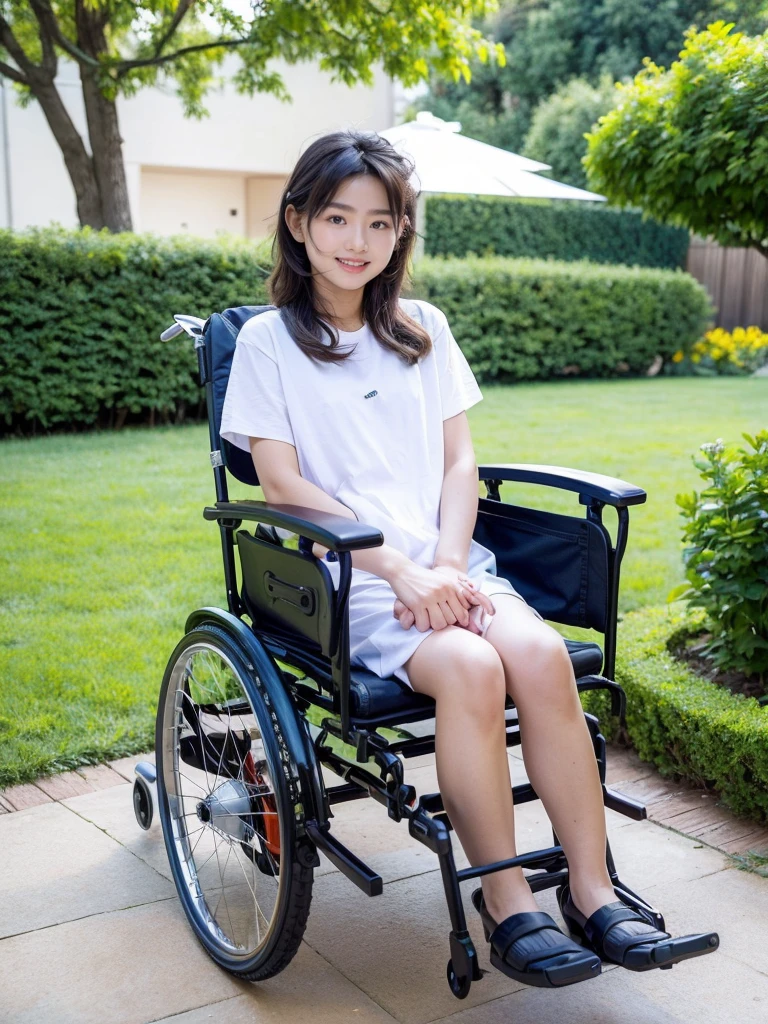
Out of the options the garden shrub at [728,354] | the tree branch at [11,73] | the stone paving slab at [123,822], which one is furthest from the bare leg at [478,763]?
the garden shrub at [728,354]

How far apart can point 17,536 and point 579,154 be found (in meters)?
12.8

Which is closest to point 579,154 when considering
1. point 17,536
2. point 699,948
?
point 17,536

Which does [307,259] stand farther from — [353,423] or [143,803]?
[143,803]

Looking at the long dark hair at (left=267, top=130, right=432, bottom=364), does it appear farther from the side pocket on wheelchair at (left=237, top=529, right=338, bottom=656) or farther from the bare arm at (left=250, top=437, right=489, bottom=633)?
the side pocket on wheelchair at (left=237, top=529, right=338, bottom=656)

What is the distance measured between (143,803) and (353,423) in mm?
950

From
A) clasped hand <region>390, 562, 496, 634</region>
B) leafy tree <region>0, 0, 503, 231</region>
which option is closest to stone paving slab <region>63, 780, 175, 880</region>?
clasped hand <region>390, 562, 496, 634</region>

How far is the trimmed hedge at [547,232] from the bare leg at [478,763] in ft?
33.2

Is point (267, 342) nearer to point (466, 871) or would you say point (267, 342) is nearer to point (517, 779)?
point (466, 871)

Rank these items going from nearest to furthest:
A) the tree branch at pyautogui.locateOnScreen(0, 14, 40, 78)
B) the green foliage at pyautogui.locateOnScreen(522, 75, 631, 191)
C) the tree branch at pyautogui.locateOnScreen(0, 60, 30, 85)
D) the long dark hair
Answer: the long dark hair < the tree branch at pyautogui.locateOnScreen(0, 14, 40, 78) < the tree branch at pyautogui.locateOnScreen(0, 60, 30, 85) < the green foliage at pyautogui.locateOnScreen(522, 75, 631, 191)

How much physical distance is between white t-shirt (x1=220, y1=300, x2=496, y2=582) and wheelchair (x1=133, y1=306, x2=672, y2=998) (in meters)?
0.13

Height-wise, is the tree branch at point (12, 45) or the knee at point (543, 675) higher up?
the tree branch at point (12, 45)

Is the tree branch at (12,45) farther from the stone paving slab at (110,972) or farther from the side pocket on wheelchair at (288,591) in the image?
the stone paving slab at (110,972)

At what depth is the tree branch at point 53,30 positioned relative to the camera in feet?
23.5

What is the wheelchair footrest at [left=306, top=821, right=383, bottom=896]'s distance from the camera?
1.56m
